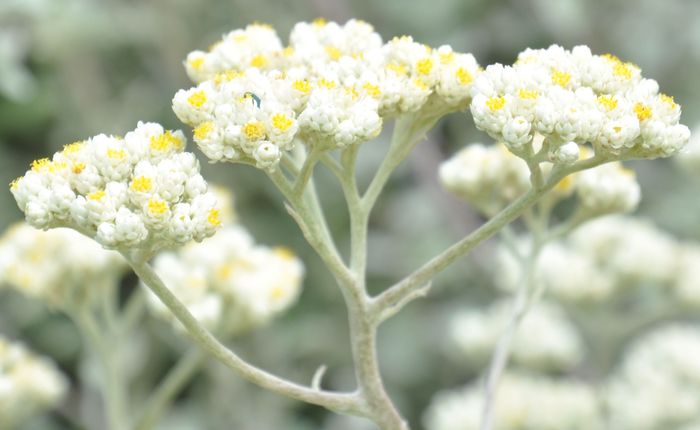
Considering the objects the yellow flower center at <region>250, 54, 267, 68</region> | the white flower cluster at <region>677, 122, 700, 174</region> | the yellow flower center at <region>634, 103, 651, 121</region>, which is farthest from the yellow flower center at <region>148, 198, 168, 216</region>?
the white flower cluster at <region>677, 122, 700, 174</region>

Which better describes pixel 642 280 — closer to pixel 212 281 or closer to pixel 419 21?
pixel 212 281

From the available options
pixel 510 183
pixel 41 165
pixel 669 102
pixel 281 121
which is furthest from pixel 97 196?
pixel 510 183

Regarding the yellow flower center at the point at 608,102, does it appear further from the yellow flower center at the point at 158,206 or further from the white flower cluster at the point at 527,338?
the white flower cluster at the point at 527,338

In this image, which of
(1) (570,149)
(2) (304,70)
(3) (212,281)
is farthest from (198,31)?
(1) (570,149)

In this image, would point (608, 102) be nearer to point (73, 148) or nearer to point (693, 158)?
point (73, 148)

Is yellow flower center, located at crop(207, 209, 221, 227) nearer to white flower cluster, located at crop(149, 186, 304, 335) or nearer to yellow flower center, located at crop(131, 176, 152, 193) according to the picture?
yellow flower center, located at crop(131, 176, 152, 193)
